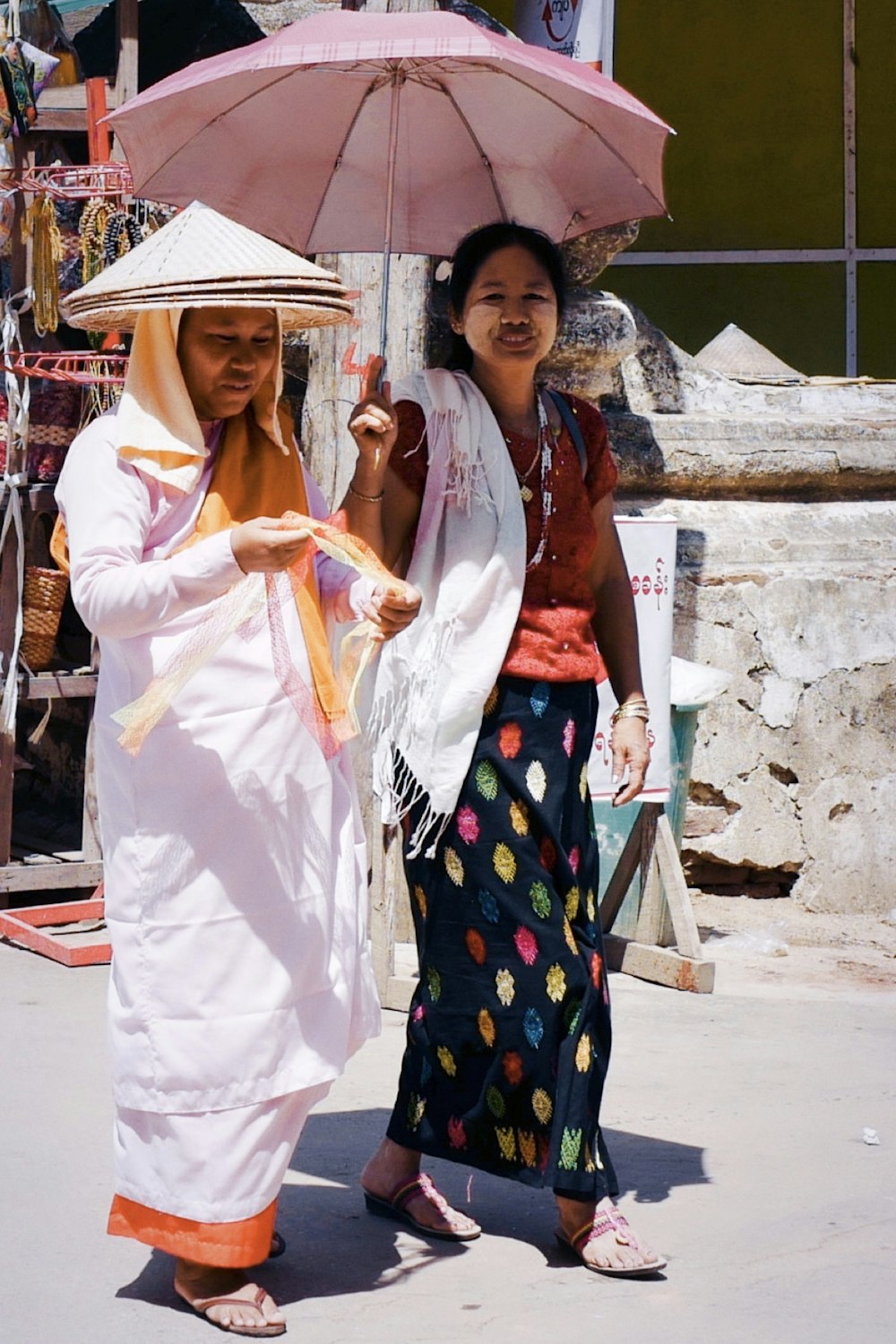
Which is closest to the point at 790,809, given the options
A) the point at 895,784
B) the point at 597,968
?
the point at 895,784

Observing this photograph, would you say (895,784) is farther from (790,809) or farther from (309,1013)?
(309,1013)

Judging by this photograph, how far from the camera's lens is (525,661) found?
337 cm

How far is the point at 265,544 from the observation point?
2729 millimetres

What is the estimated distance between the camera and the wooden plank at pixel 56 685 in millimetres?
5570

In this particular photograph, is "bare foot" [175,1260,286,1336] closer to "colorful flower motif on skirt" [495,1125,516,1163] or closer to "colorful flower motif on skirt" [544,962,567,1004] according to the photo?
"colorful flower motif on skirt" [495,1125,516,1163]

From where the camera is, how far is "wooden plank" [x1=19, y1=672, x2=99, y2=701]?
18.3 feet

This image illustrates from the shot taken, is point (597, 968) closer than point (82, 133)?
Yes

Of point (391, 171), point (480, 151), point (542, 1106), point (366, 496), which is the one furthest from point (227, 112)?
point (542, 1106)

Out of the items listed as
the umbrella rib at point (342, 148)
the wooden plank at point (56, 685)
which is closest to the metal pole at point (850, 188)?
the wooden plank at point (56, 685)

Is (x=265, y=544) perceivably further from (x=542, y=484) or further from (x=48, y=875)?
→ (x=48, y=875)

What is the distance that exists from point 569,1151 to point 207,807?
0.94 metres

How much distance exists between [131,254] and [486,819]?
3.92 ft

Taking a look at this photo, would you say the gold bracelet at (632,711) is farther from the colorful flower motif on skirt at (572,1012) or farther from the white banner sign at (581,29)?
the white banner sign at (581,29)

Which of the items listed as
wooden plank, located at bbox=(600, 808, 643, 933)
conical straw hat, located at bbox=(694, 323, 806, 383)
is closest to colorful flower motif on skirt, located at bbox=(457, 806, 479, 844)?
wooden plank, located at bbox=(600, 808, 643, 933)
